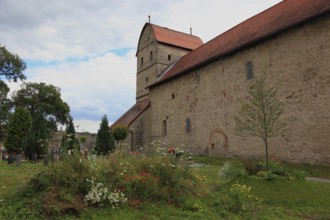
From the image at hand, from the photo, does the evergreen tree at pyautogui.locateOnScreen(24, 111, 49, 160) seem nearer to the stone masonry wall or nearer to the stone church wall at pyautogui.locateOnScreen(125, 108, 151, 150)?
the stone church wall at pyautogui.locateOnScreen(125, 108, 151, 150)

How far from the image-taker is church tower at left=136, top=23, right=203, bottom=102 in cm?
2936

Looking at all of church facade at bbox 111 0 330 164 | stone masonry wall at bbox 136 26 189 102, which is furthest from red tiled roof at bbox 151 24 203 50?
church facade at bbox 111 0 330 164

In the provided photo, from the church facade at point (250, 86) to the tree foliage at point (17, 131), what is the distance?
399 inches

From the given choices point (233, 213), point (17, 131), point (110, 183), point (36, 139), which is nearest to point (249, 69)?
point (233, 213)

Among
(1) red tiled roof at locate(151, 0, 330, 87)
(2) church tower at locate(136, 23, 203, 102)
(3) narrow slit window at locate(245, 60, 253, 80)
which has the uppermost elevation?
(2) church tower at locate(136, 23, 203, 102)

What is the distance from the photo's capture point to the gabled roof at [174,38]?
1179 inches

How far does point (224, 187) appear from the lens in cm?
761

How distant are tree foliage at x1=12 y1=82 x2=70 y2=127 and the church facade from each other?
67.9 feet

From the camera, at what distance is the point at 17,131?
24922mm

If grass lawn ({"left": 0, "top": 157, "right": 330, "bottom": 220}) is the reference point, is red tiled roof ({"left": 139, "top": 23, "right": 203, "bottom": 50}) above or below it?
above

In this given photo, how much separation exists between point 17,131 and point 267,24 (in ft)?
76.4

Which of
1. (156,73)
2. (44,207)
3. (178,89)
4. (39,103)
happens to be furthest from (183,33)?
(44,207)

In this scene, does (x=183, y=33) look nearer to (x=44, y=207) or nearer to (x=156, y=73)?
(x=156, y=73)

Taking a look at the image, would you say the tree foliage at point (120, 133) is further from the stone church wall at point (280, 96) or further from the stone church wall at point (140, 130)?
the stone church wall at point (280, 96)
